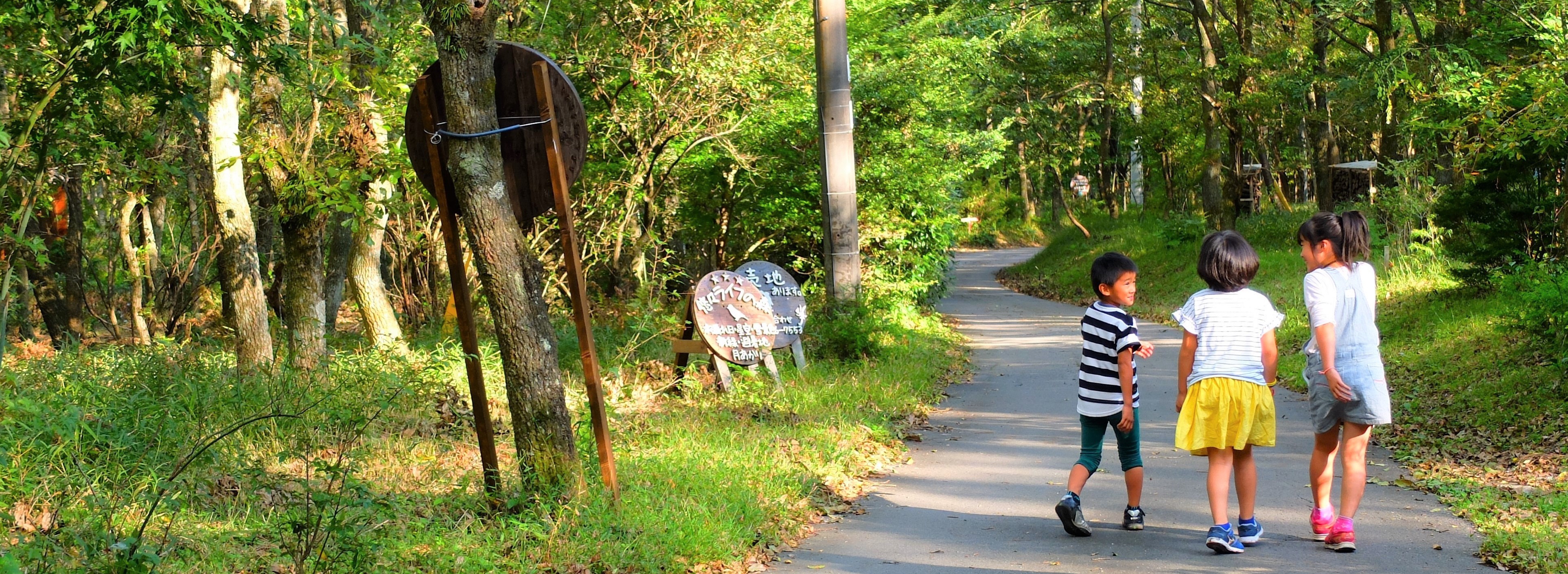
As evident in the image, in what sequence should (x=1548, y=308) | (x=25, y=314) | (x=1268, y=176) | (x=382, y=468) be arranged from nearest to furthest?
(x=382, y=468), (x=1548, y=308), (x=25, y=314), (x=1268, y=176)

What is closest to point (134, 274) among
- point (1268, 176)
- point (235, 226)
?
point (235, 226)

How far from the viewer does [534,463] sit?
5.91m

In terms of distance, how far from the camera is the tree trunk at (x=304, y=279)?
10.7 metres

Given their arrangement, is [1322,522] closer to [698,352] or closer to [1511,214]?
→ [698,352]

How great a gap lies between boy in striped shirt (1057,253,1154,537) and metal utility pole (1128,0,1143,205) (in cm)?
2480

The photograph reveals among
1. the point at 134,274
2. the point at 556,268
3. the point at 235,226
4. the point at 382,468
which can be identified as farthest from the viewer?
the point at 134,274

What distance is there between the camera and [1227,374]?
5.79 metres

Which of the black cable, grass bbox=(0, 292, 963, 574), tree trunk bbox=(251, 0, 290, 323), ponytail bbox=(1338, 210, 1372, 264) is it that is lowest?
grass bbox=(0, 292, 963, 574)

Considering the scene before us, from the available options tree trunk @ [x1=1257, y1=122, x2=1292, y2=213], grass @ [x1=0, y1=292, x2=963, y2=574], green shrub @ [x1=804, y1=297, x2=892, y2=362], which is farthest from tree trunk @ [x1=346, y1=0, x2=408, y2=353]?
tree trunk @ [x1=1257, y1=122, x2=1292, y2=213]

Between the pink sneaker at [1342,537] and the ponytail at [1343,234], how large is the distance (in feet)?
4.24

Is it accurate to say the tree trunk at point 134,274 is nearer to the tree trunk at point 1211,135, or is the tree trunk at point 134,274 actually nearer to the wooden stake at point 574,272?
the wooden stake at point 574,272

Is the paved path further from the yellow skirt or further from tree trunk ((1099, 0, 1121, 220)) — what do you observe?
tree trunk ((1099, 0, 1121, 220))

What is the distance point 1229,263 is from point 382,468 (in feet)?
16.4

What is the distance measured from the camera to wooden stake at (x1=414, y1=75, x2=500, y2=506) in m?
5.85
